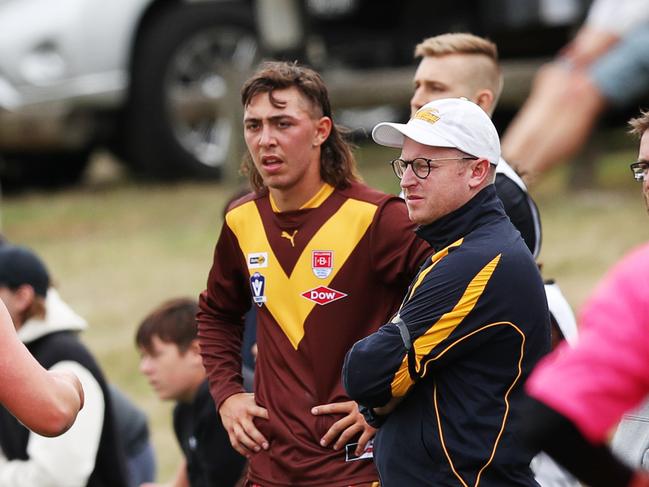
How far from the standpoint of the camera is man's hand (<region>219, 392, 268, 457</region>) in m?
4.37

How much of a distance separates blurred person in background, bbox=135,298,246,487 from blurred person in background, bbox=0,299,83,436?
153 cm

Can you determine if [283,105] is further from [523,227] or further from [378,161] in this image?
[378,161]

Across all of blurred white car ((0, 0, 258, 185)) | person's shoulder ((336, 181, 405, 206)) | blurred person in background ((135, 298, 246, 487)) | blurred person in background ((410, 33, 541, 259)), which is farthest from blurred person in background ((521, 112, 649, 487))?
blurred white car ((0, 0, 258, 185))

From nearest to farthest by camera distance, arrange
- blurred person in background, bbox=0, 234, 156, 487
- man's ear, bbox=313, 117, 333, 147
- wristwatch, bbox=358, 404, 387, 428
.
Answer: wristwatch, bbox=358, 404, 387, 428, man's ear, bbox=313, 117, 333, 147, blurred person in background, bbox=0, 234, 156, 487

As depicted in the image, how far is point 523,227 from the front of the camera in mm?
4637

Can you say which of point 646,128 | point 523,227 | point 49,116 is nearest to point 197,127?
point 49,116

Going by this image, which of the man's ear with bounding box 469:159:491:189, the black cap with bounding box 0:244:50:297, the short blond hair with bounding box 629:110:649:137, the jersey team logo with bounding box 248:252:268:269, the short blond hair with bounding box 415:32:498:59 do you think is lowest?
the black cap with bounding box 0:244:50:297

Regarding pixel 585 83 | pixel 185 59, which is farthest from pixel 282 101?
pixel 185 59

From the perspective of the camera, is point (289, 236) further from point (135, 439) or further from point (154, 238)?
point (154, 238)

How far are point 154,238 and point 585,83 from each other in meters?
5.54

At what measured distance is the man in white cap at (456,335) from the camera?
148 inches

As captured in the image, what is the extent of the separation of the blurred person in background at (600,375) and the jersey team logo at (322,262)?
1688 mm

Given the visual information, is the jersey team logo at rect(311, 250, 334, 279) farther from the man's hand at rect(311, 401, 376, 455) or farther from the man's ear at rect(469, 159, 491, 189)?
the man's ear at rect(469, 159, 491, 189)

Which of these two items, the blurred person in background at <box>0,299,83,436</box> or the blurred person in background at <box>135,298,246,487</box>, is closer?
the blurred person in background at <box>0,299,83,436</box>
